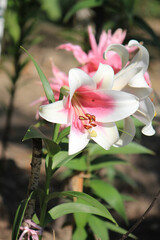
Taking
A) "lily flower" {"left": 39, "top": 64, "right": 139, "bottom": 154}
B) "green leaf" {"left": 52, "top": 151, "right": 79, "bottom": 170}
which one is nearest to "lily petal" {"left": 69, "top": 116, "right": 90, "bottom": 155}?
"lily flower" {"left": 39, "top": 64, "right": 139, "bottom": 154}

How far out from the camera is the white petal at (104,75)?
70 cm

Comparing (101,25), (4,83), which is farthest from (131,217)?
(4,83)

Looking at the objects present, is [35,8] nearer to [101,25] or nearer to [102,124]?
[101,25]

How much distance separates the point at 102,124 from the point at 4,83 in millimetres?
3882

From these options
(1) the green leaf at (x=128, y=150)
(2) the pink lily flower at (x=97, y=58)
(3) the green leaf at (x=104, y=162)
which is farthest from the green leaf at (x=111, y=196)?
(2) the pink lily flower at (x=97, y=58)

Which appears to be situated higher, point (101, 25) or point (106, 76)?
point (106, 76)

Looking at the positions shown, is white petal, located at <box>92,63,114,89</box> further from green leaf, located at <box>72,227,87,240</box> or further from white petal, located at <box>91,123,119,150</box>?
green leaf, located at <box>72,227,87,240</box>

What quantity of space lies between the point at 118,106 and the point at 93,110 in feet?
0.22

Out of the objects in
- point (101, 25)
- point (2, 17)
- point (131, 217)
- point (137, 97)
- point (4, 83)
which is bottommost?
point (4, 83)

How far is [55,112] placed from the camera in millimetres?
683

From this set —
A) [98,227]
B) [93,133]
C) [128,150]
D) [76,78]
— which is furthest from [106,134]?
[98,227]

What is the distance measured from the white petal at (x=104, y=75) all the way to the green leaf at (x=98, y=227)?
61cm

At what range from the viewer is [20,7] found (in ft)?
6.95

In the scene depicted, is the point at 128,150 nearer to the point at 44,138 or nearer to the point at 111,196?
the point at 111,196
